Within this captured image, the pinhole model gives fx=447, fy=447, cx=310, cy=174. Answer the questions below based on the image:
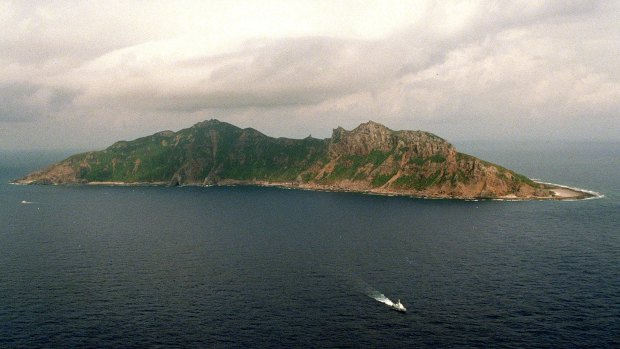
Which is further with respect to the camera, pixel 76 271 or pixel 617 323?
pixel 76 271

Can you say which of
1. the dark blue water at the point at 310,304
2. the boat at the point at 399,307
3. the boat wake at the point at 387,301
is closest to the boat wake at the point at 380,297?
the boat wake at the point at 387,301

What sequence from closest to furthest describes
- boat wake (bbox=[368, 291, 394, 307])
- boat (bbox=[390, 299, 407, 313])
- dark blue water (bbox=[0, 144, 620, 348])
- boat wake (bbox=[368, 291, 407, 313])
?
dark blue water (bbox=[0, 144, 620, 348]), boat (bbox=[390, 299, 407, 313]), boat wake (bbox=[368, 291, 407, 313]), boat wake (bbox=[368, 291, 394, 307])

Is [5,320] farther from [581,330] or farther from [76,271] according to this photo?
[581,330]

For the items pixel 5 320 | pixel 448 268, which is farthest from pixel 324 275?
pixel 5 320

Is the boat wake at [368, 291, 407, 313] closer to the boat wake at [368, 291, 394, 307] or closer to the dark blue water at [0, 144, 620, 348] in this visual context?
the boat wake at [368, 291, 394, 307]

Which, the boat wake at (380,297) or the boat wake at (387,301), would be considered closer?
Answer: the boat wake at (387,301)

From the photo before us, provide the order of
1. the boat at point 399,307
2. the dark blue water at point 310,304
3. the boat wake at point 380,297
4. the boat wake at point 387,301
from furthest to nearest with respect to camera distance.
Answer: the boat wake at point 380,297 < the boat wake at point 387,301 < the boat at point 399,307 < the dark blue water at point 310,304

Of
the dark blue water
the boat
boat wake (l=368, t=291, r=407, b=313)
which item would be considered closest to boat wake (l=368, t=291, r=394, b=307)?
boat wake (l=368, t=291, r=407, b=313)

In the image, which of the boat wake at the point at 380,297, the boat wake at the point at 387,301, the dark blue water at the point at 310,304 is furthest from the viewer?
the boat wake at the point at 380,297

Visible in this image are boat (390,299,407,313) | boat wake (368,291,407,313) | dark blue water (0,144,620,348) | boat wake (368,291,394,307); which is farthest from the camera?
boat wake (368,291,394,307)

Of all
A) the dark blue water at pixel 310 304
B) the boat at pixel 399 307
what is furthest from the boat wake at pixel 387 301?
the dark blue water at pixel 310 304

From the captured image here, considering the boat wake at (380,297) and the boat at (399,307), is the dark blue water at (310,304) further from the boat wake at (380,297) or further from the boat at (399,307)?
the boat at (399,307)
